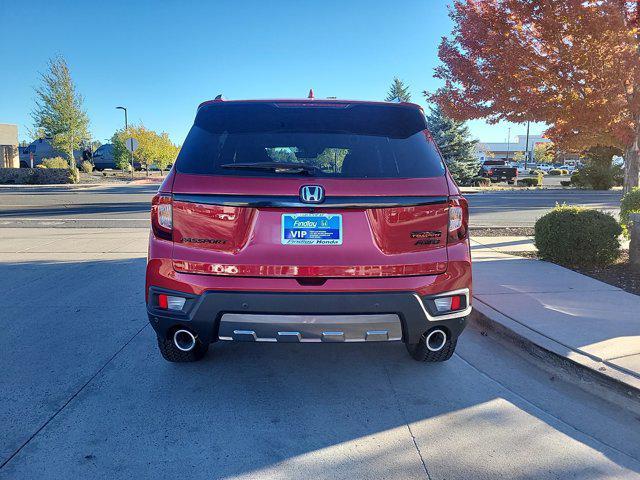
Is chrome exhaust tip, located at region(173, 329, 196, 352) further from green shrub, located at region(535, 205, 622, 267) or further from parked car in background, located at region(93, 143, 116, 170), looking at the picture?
parked car in background, located at region(93, 143, 116, 170)

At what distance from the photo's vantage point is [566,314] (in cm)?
495

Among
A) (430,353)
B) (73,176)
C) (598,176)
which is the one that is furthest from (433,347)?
(73,176)

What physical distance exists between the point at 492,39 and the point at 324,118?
664cm

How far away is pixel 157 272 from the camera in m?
3.23

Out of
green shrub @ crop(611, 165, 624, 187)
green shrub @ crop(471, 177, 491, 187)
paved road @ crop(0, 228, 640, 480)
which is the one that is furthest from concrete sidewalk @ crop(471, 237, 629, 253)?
green shrub @ crop(471, 177, 491, 187)

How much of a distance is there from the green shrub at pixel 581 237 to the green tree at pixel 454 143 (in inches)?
971

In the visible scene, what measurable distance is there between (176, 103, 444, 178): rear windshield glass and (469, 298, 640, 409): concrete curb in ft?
5.92

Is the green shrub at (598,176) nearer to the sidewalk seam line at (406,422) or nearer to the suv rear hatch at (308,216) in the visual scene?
the sidewalk seam line at (406,422)

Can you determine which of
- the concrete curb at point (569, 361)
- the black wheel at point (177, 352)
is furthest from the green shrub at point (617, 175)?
the black wheel at point (177, 352)

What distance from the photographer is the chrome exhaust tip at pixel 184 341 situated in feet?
11.5

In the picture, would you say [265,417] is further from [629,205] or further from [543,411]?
[629,205]

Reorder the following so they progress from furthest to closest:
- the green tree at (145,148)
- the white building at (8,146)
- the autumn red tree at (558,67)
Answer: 1. the green tree at (145,148)
2. the white building at (8,146)
3. the autumn red tree at (558,67)

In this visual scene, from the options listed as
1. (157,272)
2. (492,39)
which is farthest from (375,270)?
(492,39)

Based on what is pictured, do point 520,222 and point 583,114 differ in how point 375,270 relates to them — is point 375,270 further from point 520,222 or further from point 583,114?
point 520,222
